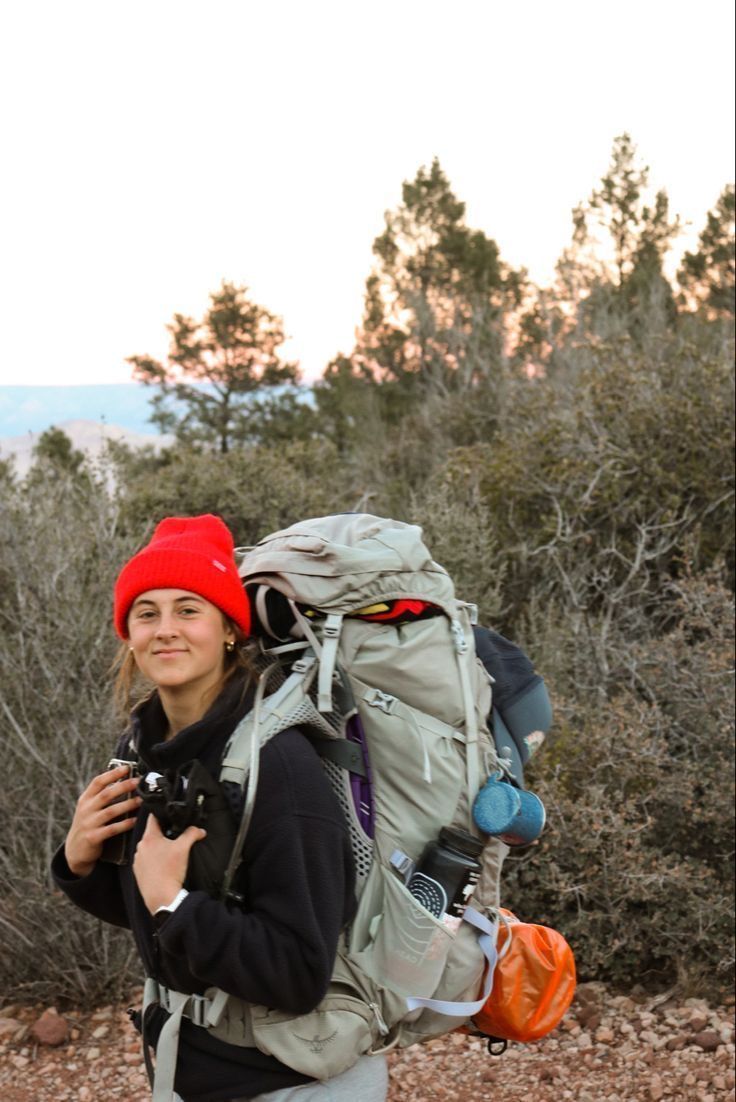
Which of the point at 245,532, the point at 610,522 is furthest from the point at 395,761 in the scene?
the point at 245,532

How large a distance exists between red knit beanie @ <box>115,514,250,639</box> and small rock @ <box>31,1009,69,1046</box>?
2555 millimetres

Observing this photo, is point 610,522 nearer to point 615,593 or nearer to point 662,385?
point 615,593

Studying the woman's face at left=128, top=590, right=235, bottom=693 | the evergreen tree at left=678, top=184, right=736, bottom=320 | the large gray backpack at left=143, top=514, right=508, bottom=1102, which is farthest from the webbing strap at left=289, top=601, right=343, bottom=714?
the evergreen tree at left=678, top=184, right=736, bottom=320

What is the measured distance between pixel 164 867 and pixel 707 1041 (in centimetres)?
273

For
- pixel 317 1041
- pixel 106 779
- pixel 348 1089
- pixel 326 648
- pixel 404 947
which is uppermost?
pixel 326 648

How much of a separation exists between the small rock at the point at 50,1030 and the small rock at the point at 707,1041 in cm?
216

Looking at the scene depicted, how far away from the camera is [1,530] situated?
498cm

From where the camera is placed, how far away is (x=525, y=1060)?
377 cm

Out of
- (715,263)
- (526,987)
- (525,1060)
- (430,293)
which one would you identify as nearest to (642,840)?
(525,1060)

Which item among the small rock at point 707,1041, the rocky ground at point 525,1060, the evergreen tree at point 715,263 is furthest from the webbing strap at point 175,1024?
the evergreen tree at point 715,263

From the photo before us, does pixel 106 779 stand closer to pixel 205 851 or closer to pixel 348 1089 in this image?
pixel 205 851

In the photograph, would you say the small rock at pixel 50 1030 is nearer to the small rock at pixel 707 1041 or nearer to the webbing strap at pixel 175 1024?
the small rock at pixel 707 1041

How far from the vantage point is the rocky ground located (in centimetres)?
357

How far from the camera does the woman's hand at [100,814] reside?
6.13 ft
